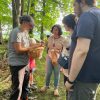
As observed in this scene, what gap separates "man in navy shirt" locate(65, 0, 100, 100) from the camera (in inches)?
117

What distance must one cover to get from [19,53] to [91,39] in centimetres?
274

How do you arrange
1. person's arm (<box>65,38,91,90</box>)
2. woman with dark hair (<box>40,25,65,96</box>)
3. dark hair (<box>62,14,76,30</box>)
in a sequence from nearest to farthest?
person's arm (<box>65,38,91,90</box>)
dark hair (<box>62,14,76,30</box>)
woman with dark hair (<box>40,25,65,96</box>)

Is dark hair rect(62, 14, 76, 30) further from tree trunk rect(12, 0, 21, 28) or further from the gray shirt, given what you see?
tree trunk rect(12, 0, 21, 28)

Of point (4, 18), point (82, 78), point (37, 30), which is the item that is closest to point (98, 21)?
point (82, 78)

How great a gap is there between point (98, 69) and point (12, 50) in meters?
2.76

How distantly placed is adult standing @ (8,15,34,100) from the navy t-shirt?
242cm

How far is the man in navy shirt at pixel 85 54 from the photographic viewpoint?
2963 mm

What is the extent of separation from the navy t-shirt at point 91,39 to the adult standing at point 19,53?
2416 mm

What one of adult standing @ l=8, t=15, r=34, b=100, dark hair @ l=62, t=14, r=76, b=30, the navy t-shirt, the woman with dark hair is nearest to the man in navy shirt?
the navy t-shirt

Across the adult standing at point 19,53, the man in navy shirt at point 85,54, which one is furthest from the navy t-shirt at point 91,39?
the adult standing at point 19,53

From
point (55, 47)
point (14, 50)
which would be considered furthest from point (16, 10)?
point (14, 50)

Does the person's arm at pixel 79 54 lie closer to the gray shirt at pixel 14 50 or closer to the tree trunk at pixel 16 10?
the gray shirt at pixel 14 50

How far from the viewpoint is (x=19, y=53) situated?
18.1 ft

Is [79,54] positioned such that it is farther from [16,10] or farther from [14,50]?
[16,10]
